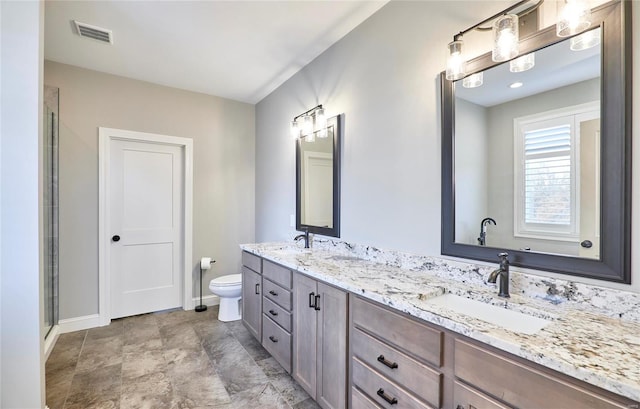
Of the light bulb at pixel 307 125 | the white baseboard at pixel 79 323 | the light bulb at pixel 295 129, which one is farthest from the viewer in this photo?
the light bulb at pixel 295 129

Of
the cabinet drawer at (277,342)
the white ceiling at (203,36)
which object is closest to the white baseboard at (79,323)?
the cabinet drawer at (277,342)

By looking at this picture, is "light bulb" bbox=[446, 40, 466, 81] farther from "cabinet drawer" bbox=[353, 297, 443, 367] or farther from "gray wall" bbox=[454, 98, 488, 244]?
"cabinet drawer" bbox=[353, 297, 443, 367]

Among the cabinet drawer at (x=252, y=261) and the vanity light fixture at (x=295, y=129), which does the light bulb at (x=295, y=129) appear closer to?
the vanity light fixture at (x=295, y=129)

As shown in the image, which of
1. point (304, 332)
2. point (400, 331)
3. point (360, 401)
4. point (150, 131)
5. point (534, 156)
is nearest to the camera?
point (400, 331)

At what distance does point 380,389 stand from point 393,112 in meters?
1.66

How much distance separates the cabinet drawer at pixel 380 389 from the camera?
126cm

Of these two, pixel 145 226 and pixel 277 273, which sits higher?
pixel 145 226

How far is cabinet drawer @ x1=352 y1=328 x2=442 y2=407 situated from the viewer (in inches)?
45.7

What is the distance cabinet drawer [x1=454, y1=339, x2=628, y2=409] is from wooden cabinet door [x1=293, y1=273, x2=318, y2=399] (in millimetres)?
959

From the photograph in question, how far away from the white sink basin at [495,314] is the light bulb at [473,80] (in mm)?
1131

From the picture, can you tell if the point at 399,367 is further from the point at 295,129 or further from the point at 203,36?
the point at 203,36

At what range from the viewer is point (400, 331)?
1.30m

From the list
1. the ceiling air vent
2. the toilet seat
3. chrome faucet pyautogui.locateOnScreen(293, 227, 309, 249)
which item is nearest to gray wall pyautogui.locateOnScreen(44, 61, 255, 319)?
the toilet seat

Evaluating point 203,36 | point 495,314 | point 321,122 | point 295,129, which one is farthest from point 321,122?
point 495,314
